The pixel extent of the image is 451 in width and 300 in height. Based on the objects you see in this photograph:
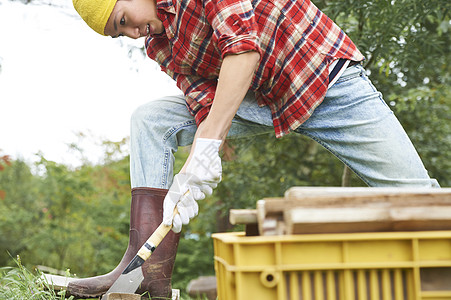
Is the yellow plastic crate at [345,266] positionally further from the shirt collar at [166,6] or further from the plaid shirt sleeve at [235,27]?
the shirt collar at [166,6]

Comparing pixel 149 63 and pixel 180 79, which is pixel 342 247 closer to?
pixel 180 79

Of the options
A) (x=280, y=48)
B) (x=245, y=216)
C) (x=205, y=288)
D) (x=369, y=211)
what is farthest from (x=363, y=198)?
(x=205, y=288)

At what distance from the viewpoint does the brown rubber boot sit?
1.99 m

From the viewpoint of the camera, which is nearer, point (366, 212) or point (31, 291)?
point (366, 212)

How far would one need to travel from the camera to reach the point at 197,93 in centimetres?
219

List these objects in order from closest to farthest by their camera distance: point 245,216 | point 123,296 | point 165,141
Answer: point 245,216, point 123,296, point 165,141

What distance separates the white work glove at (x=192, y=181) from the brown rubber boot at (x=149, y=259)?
16cm

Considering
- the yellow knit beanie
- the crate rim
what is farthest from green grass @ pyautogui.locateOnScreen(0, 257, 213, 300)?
the crate rim

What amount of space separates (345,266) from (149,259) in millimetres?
1082

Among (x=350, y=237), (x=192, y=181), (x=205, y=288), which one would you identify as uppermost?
(x=192, y=181)

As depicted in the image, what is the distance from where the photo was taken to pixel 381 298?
115 cm

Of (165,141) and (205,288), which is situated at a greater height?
(165,141)

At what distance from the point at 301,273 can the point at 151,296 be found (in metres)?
1.03

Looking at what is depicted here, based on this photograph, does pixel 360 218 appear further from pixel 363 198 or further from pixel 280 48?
pixel 280 48
